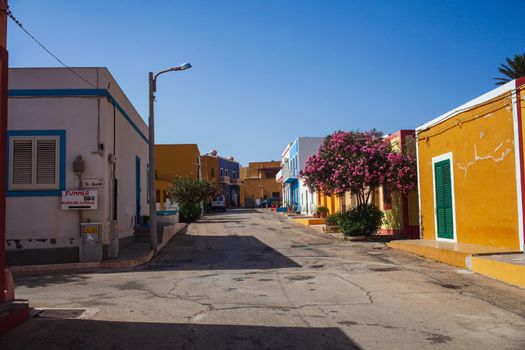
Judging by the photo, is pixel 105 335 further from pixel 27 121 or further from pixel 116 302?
pixel 27 121

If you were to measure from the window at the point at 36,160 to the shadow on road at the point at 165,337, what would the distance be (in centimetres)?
856

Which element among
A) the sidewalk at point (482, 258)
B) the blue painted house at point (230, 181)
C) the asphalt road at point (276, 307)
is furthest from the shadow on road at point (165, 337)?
the blue painted house at point (230, 181)

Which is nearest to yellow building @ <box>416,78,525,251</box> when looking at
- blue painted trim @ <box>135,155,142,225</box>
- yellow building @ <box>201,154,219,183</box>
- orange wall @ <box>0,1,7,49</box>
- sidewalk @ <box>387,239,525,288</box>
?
sidewalk @ <box>387,239,525,288</box>

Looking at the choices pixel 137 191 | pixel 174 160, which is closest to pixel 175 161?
pixel 174 160

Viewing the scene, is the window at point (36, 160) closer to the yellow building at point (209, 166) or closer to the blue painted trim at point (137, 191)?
the blue painted trim at point (137, 191)

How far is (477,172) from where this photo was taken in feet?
45.3

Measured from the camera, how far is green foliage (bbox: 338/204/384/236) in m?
21.0

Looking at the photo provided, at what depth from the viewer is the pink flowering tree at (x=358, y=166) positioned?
1947 centimetres

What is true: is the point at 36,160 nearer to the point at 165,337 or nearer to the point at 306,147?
the point at 165,337

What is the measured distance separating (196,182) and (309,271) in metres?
29.8

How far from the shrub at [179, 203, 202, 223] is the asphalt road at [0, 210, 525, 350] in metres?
23.8

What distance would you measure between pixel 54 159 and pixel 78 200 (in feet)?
4.84

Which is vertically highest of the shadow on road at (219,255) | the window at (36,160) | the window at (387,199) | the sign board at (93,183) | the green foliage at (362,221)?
the window at (36,160)

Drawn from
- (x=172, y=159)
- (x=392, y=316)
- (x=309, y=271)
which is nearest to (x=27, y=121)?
(x=309, y=271)
